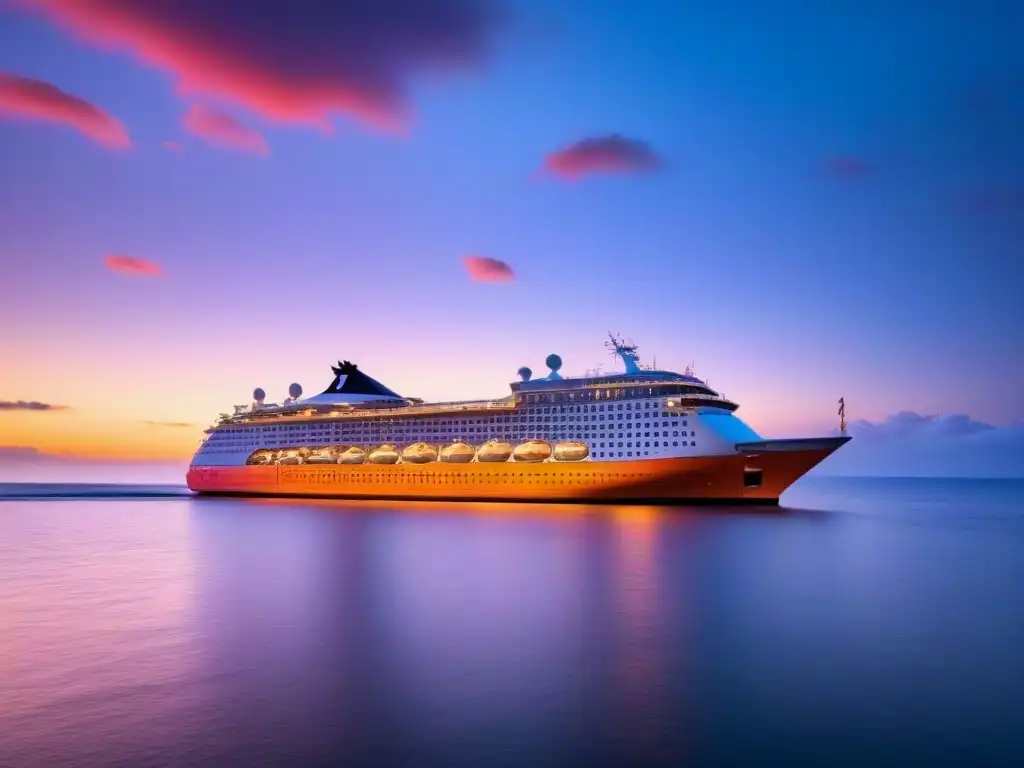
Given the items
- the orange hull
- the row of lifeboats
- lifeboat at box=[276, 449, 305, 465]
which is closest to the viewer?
the orange hull

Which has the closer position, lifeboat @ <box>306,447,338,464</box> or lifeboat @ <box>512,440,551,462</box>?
lifeboat @ <box>512,440,551,462</box>

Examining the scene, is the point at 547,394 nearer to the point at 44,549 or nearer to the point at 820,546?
the point at 820,546

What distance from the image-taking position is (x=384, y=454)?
3275 inches

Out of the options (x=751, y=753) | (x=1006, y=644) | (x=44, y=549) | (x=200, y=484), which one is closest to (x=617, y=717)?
(x=751, y=753)

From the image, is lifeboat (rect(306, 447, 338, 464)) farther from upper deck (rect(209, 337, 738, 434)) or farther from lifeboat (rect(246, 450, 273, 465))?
lifeboat (rect(246, 450, 273, 465))

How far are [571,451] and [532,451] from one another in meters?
4.45

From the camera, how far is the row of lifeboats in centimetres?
6919

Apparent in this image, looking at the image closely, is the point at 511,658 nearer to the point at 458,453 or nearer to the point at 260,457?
the point at 458,453

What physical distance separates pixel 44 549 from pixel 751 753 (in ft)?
144

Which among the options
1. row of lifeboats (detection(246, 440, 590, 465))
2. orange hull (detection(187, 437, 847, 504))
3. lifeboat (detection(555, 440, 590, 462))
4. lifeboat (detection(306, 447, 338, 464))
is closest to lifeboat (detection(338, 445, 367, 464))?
row of lifeboats (detection(246, 440, 590, 465))

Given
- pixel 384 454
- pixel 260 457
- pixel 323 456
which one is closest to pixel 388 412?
pixel 384 454

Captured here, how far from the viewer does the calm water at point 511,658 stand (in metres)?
12.0

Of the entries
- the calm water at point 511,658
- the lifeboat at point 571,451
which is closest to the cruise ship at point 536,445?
the lifeboat at point 571,451

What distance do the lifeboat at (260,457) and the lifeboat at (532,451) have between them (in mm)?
39041
